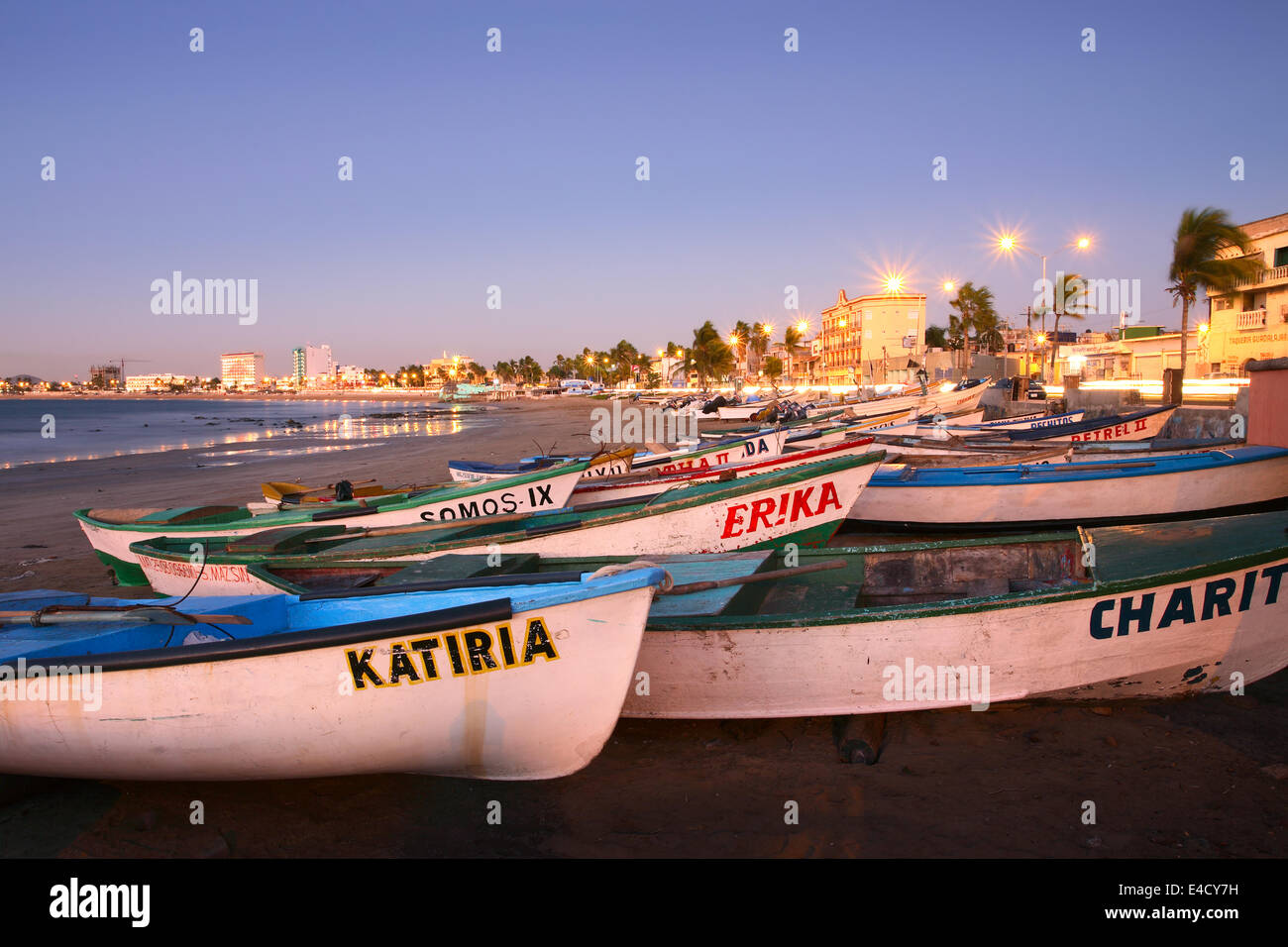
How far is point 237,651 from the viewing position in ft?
13.8

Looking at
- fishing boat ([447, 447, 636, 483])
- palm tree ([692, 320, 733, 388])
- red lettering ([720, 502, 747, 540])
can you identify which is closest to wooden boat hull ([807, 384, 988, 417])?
fishing boat ([447, 447, 636, 483])

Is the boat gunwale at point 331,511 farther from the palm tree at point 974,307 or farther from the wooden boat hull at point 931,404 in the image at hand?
the palm tree at point 974,307

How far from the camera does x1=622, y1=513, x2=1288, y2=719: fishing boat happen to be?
5.12 meters

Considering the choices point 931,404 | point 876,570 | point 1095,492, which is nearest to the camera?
point 876,570

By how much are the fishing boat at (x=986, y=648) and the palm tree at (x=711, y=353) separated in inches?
3785

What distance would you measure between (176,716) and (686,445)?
43.8ft

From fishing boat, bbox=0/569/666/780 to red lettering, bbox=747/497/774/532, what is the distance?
4303mm

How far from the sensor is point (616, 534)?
8391 mm

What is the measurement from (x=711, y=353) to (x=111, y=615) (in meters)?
97.5

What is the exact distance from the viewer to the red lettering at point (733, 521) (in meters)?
8.59

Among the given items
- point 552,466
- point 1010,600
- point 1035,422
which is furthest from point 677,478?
point 1035,422

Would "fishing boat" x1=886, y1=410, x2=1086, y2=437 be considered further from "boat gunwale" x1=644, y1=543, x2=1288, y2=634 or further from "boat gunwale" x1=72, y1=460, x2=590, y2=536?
"boat gunwale" x1=644, y1=543, x2=1288, y2=634

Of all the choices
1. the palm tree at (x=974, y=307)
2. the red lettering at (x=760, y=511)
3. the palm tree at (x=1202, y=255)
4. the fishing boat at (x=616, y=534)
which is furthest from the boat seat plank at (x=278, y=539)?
the palm tree at (x=974, y=307)

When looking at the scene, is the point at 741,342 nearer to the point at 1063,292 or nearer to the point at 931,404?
the point at 1063,292
